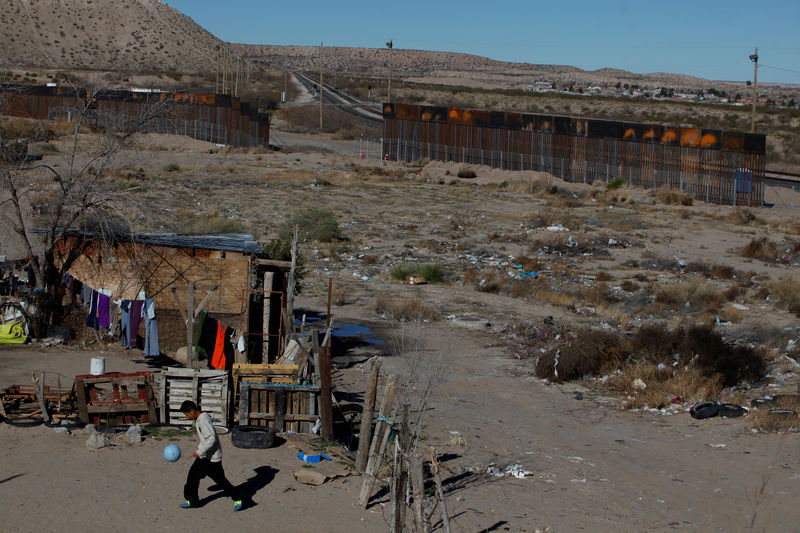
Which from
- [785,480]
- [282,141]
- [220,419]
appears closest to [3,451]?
[220,419]

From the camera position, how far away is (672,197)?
39375 mm

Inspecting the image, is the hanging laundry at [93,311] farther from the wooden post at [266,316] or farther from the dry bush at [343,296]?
the dry bush at [343,296]

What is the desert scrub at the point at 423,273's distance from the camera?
24.1m

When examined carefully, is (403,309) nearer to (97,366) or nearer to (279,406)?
(279,406)

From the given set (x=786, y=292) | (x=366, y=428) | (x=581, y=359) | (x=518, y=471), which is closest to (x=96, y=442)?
(x=366, y=428)

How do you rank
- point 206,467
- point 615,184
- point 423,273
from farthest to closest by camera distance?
point 615,184 < point 423,273 < point 206,467

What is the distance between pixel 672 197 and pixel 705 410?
27.6 metres

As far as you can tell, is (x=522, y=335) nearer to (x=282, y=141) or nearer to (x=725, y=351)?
(x=725, y=351)

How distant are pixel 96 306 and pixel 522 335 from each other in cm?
A: 897

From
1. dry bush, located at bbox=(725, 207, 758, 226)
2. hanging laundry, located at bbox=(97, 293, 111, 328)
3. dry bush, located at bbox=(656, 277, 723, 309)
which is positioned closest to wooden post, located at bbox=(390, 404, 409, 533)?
hanging laundry, located at bbox=(97, 293, 111, 328)

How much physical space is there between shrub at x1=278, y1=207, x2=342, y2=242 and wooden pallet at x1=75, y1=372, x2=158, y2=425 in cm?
1638

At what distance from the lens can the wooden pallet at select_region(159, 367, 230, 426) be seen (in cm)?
1148

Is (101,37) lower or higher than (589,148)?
higher

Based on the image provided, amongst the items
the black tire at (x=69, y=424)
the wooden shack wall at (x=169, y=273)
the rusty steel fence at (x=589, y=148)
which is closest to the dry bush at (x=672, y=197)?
the rusty steel fence at (x=589, y=148)
